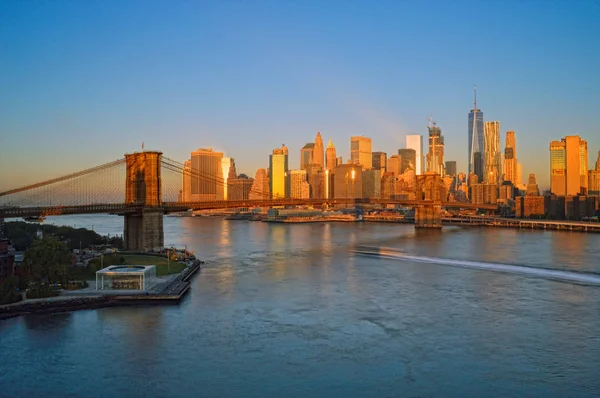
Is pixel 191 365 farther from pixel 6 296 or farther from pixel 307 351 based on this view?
pixel 6 296

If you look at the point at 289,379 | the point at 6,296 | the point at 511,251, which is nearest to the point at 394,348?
the point at 289,379

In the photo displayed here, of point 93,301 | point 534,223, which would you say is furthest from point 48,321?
point 534,223

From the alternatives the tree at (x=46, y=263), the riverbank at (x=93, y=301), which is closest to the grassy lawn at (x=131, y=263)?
the tree at (x=46, y=263)

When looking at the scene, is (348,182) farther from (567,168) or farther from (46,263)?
(46,263)

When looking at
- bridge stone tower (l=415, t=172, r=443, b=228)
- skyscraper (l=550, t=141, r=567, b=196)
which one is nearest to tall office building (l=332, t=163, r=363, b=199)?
skyscraper (l=550, t=141, r=567, b=196)

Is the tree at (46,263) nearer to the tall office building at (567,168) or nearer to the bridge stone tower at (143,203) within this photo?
the bridge stone tower at (143,203)
